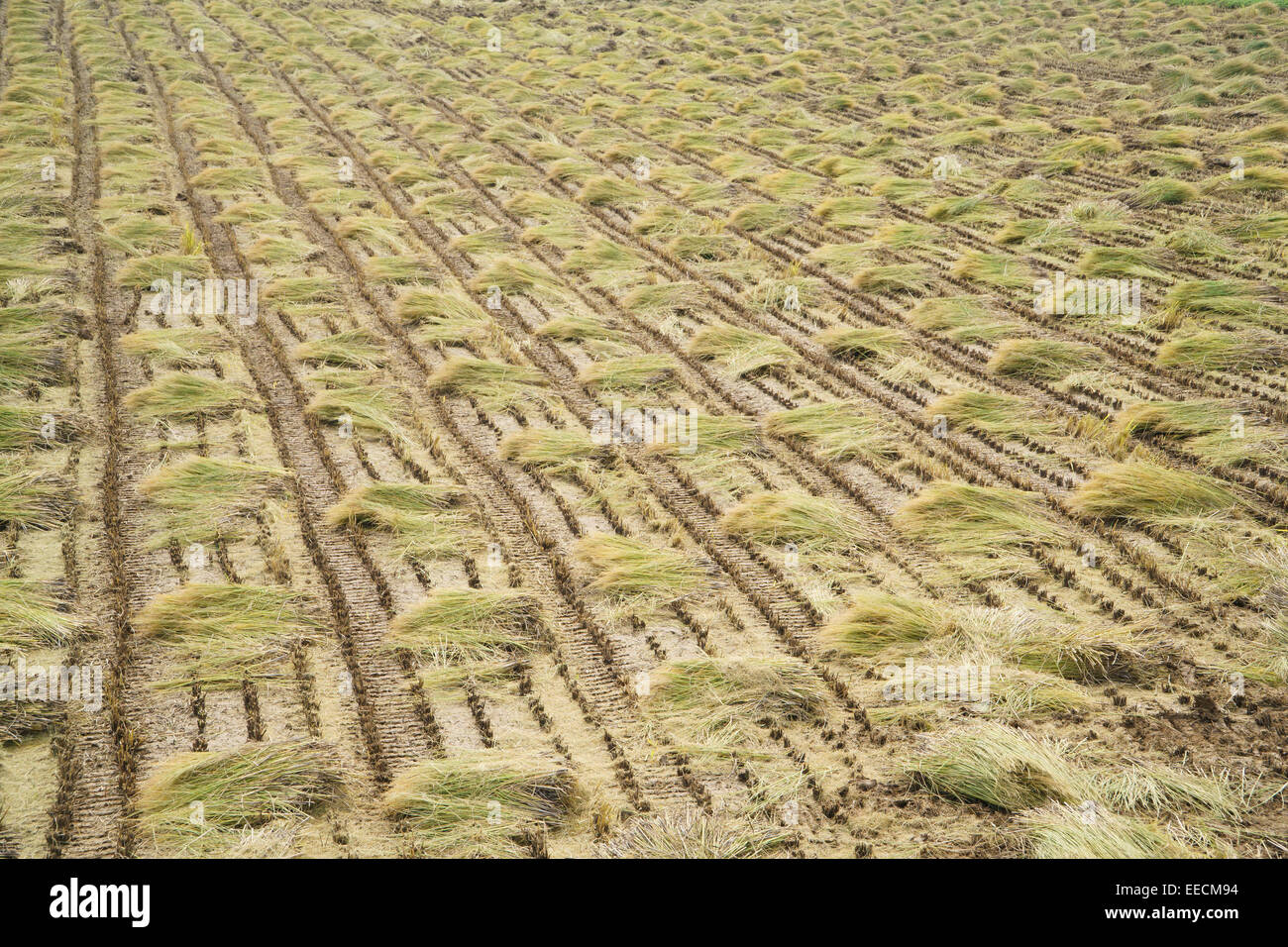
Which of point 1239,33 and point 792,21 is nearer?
point 1239,33

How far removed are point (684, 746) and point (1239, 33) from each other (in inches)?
787

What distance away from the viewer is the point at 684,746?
3.85m

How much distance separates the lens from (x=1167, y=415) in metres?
6.07

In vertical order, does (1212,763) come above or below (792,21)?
below

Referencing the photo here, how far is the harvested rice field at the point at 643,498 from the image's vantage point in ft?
11.8

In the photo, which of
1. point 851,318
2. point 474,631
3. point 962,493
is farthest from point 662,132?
point 474,631

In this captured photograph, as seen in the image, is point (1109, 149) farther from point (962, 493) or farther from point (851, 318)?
point (962, 493)

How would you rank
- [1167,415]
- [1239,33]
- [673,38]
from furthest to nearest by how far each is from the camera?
[673,38]
[1239,33]
[1167,415]

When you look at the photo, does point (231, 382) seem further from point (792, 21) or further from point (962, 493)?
point (792, 21)

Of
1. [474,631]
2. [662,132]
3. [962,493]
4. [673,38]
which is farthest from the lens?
[673,38]

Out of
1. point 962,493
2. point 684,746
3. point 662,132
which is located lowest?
point 684,746

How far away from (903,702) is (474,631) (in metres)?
1.85

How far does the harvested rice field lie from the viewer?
3609 millimetres

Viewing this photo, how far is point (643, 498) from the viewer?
5.51m
